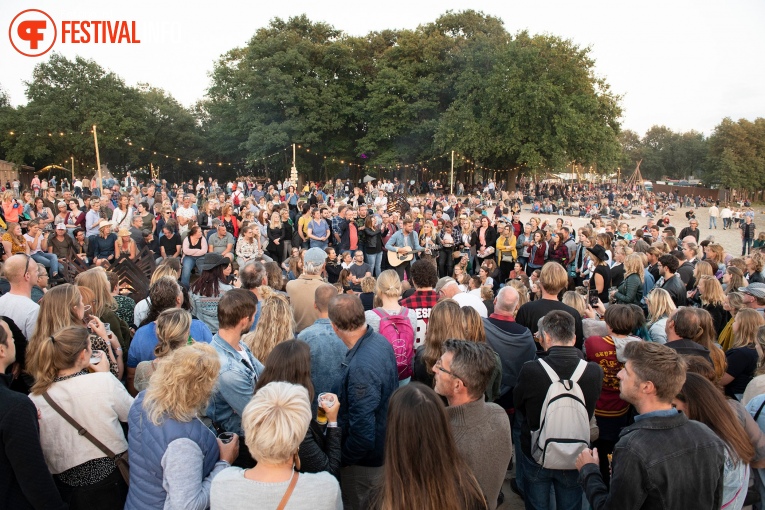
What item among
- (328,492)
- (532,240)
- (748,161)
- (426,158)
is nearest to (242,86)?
(426,158)

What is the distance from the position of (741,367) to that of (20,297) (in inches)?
205

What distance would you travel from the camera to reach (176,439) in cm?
206

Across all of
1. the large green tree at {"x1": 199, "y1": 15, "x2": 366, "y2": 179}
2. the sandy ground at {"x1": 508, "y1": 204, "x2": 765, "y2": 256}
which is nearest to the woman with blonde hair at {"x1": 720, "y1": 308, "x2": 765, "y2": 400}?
the sandy ground at {"x1": 508, "y1": 204, "x2": 765, "y2": 256}

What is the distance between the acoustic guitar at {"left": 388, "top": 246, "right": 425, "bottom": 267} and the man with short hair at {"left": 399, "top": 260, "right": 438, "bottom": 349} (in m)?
4.57

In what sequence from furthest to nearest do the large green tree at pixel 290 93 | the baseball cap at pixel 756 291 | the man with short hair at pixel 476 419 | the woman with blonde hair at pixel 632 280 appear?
the large green tree at pixel 290 93
the woman with blonde hair at pixel 632 280
the baseball cap at pixel 756 291
the man with short hair at pixel 476 419

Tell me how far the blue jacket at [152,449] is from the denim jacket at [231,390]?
Answer: 419 mm

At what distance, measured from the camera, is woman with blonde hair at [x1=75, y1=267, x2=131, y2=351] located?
3650 millimetres

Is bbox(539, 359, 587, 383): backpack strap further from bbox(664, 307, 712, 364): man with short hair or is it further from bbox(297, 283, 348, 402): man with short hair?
bbox(297, 283, 348, 402): man with short hair

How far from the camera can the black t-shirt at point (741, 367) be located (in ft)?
11.1

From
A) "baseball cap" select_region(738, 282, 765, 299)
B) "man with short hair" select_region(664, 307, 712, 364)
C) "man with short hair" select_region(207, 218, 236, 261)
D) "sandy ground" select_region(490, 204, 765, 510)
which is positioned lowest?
"sandy ground" select_region(490, 204, 765, 510)

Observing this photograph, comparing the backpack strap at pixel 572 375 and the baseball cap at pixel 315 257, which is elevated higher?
the baseball cap at pixel 315 257

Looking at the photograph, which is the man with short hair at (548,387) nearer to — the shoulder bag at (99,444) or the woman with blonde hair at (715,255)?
the shoulder bag at (99,444)

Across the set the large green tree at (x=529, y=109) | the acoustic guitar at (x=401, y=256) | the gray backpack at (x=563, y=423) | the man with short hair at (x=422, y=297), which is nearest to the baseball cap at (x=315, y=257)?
the man with short hair at (x=422, y=297)

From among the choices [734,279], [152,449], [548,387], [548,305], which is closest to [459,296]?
[548,305]
